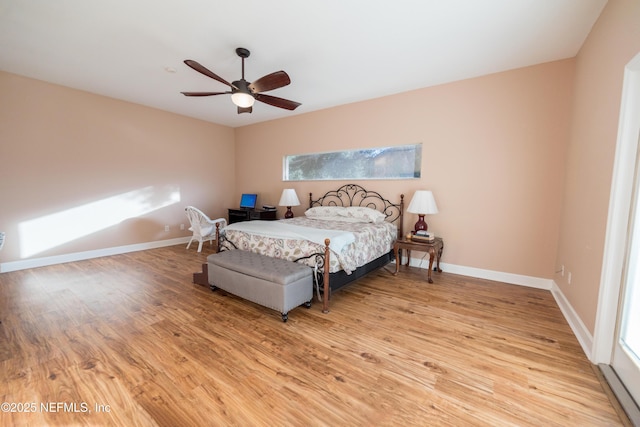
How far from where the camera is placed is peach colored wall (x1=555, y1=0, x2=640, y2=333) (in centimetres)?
183

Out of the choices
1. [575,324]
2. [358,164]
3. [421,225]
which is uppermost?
[358,164]

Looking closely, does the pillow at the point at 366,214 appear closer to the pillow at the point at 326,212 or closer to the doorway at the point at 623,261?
the pillow at the point at 326,212

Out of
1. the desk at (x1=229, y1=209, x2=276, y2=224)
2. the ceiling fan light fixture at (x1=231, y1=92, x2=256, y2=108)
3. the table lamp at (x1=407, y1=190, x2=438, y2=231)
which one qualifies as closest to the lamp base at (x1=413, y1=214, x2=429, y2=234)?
the table lamp at (x1=407, y1=190, x2=438, y2=231)

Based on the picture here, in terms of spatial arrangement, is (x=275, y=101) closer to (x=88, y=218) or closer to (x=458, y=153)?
Result: (x=458, y=153)

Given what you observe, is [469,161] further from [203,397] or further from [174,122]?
[174,122]

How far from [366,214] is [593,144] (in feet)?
8.40

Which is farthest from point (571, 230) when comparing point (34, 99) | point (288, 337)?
point (34, 99)

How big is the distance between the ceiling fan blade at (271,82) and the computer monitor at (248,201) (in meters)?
3.45

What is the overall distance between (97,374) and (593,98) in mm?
4549

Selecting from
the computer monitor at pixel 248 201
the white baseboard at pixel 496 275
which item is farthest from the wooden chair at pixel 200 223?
Result: the white baseboard at pixel 496 275

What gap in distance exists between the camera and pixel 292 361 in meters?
1.86

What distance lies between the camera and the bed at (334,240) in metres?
2.69

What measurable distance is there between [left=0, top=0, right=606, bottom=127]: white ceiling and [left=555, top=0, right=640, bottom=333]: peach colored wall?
373 millimetres

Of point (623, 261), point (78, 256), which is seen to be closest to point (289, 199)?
point (78, 256)
